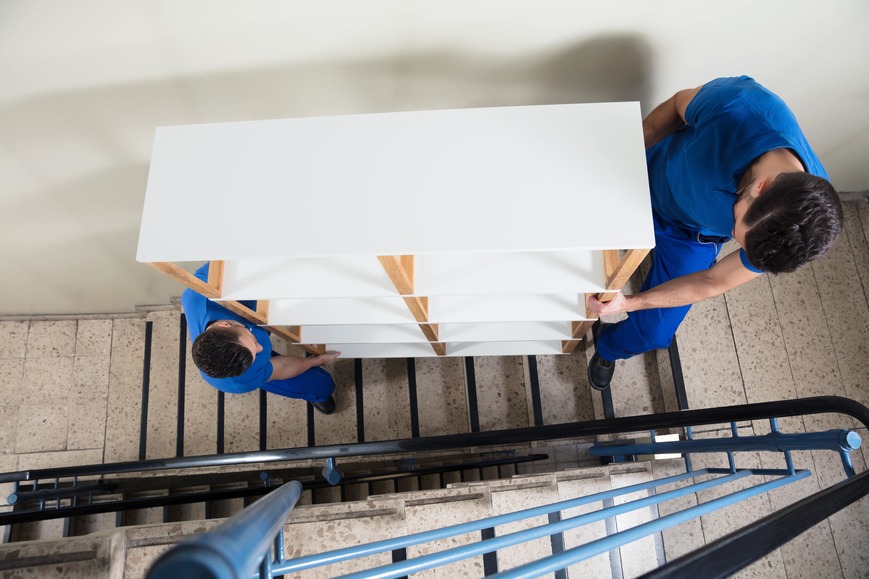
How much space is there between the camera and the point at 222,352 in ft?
7.14

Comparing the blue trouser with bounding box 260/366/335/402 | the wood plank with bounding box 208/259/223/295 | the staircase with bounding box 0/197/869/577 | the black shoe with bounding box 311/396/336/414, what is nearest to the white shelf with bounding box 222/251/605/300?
the wood plank with bounding box 208/259/223/295

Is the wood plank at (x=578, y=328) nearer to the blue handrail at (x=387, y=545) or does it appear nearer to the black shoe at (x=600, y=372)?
the black shoe at (x=600, y=372)

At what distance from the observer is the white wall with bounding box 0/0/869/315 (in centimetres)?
175

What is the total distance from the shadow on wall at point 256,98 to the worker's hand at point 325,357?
1.34 m

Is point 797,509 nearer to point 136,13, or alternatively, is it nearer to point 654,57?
point 654,57

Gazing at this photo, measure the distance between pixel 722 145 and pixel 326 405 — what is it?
3.07 meters

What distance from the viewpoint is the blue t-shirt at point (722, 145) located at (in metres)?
1.52

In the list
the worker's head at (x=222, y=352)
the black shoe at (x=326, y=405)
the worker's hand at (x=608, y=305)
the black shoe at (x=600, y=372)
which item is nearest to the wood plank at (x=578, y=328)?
the worker's hand at (x=608, y=305)

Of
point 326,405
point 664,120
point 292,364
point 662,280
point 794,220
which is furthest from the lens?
point 326,405

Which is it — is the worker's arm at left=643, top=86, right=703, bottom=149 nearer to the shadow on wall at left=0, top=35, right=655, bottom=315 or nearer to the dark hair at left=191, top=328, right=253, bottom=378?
the shadow on wall at left=0, top=35, right=655, bottom=315

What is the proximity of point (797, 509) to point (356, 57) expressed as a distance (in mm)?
1929

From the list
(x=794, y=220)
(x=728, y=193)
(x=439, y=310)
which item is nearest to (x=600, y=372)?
(x=439, y=310)

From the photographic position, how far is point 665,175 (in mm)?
1998

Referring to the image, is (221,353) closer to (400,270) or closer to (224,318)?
(224,318)
